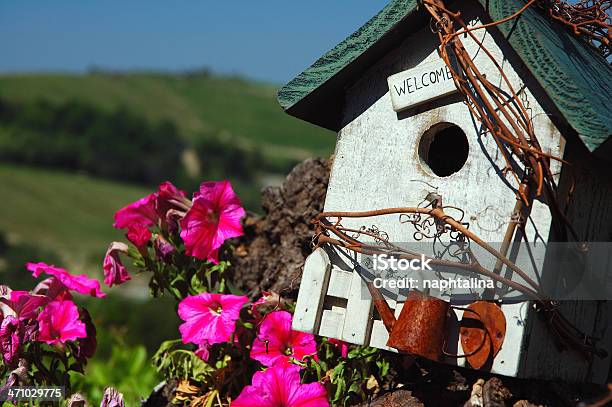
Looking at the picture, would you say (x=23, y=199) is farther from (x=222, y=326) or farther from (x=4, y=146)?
(x=222, y=326)

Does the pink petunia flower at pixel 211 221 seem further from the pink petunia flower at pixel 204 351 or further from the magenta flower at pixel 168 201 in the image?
the pink petunia flower at pixel 204 351

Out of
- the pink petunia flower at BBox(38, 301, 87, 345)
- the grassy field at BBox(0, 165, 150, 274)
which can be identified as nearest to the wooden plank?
the pink petunia flower at BBox(38, 301, 87, 345)

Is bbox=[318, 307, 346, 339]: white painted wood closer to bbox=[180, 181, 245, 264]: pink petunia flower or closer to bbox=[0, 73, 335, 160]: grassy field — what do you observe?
bbox=[180, 181, 245, 264]: pink petunia flower

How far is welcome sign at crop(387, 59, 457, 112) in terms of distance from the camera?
8.54 ft

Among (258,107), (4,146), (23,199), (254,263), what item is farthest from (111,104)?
(254,263)

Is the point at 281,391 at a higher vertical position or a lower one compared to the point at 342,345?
lower

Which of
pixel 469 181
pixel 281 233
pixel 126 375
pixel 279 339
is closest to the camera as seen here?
pixel 469 181

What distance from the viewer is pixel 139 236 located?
3.22 meters

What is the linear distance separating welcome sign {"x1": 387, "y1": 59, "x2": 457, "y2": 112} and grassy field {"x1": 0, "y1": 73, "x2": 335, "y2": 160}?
5968 cm

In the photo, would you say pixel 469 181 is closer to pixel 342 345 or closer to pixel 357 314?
pixel 357 314

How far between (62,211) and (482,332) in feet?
157

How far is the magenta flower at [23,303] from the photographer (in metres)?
3.04

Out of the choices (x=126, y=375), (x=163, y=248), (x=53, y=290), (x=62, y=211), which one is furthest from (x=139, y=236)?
(x=62, y=211)

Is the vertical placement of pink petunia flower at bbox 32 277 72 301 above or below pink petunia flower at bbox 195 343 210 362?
above
